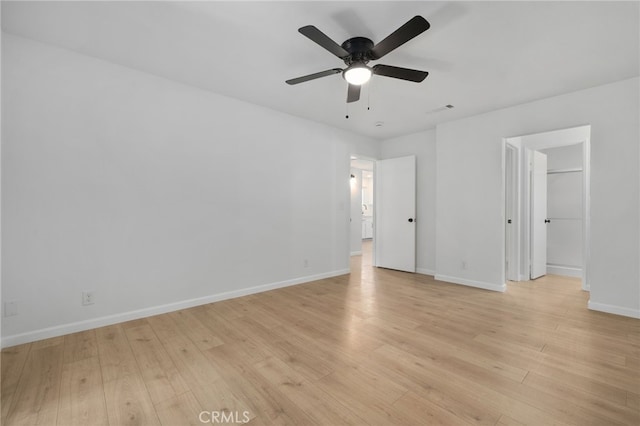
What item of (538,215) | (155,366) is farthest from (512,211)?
(155,366)

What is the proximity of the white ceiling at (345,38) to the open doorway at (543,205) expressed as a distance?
4.57 ft

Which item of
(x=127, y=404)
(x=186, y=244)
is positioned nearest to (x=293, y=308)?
(x=186, y=244)

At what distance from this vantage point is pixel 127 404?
162 centimetres

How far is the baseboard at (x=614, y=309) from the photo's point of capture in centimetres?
295

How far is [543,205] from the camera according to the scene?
4.86 meters

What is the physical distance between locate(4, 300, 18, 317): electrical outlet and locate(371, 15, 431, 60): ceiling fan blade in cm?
364

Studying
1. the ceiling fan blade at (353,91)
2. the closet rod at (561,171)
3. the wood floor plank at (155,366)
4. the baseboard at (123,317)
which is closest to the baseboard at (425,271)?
the baseboard at (123,317)

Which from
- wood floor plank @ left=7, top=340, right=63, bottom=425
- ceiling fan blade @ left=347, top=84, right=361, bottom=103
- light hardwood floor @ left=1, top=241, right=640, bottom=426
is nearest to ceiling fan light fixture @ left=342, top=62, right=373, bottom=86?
ceiling fan blade @ left=347, top=84, right=361, bottom=103

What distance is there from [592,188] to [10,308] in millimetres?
6018

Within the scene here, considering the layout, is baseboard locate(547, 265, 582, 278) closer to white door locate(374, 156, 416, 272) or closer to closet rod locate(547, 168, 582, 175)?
closet rod locate(547, 168, 582, 175)

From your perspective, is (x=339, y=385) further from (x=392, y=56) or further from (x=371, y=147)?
(x=371, y=147)

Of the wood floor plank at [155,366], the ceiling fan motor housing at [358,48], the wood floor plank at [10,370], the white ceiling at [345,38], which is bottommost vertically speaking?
the wood floor plank at [155,366]

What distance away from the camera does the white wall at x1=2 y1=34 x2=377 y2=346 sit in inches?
92.4

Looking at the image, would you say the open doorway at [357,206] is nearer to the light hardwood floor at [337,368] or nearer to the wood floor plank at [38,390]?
the light hardwood floor at [337,368]
